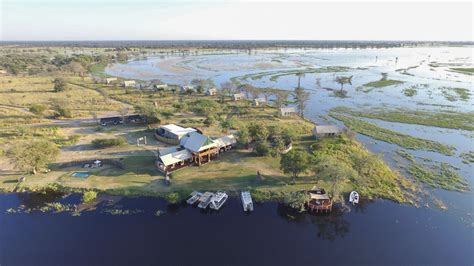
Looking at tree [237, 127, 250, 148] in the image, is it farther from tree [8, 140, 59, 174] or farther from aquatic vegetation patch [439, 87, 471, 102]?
aquatic vegetation patch [439, 87, 471, 102]

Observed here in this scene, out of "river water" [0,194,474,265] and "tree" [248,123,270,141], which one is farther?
"tree" [248,123,270,141]

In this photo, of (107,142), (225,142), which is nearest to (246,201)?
(225,142)

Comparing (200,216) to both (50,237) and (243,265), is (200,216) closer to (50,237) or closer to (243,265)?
(243,265)

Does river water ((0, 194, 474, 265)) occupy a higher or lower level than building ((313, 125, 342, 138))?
lower

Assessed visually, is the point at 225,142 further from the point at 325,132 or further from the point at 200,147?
the point at 325,132

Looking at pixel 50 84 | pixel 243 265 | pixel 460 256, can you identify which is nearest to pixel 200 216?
pixel 243 265

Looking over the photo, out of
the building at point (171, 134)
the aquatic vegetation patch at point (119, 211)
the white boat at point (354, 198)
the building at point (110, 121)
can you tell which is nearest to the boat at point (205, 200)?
the aquatic vegetation patch at point (119, 211)

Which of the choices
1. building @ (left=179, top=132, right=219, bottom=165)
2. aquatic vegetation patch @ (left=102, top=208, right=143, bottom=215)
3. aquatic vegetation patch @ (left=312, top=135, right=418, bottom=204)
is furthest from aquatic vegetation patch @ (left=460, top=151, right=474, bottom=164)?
aquatic vegetation patch @ (left=102, top=208, right=143, bottom=215)
